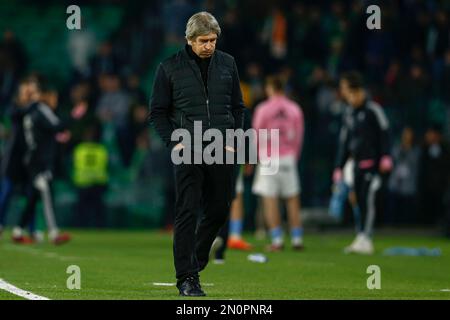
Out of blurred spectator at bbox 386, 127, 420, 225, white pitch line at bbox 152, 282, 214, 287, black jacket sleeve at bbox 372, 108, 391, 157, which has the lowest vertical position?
blurred spectator at bbox 386, 127, 420, 225

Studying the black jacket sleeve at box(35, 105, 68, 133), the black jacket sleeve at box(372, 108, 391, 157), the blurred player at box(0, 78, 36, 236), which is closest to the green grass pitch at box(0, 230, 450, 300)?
the blurred player at box(0, 78, 36, 236)

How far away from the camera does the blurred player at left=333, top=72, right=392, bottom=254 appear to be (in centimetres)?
1873

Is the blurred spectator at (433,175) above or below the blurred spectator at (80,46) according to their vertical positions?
below

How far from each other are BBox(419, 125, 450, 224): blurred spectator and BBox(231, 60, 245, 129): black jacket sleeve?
1459 centimetres

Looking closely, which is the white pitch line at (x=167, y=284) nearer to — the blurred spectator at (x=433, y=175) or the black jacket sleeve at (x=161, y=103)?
the black jacket sleeve at (x=161, y=103)

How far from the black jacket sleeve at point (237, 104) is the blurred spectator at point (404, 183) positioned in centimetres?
1459

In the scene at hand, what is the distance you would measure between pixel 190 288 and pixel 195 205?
0.68 metres

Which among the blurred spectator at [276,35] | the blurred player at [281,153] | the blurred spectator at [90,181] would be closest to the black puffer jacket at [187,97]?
the blurred player at [281,153]

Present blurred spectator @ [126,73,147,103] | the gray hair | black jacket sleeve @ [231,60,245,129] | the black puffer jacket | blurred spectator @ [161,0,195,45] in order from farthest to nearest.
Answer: blurred spectator @ [161,0,195,45]
blurred spectator @ [126,73,147,103]
black jacket sleeve @ [231,60,245,129]
the black puffer jacket
the gray hair

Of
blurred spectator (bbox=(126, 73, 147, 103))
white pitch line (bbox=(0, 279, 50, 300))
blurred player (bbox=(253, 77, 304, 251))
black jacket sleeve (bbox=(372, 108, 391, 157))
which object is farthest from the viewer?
blurred spectator (bbox=(126, 73, 147, 103))

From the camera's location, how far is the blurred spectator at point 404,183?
25750mm

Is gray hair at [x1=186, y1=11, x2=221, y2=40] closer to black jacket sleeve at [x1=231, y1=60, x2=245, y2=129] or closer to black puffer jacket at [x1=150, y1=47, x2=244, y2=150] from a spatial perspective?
black puffer jacket at [x1=150, y1=47, x2=244, y2=150]

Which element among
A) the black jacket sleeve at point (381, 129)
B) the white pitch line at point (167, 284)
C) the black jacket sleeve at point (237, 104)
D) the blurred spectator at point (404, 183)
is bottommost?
the blurred spectator at point (404, 183)

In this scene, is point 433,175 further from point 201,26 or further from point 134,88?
point 201,26
